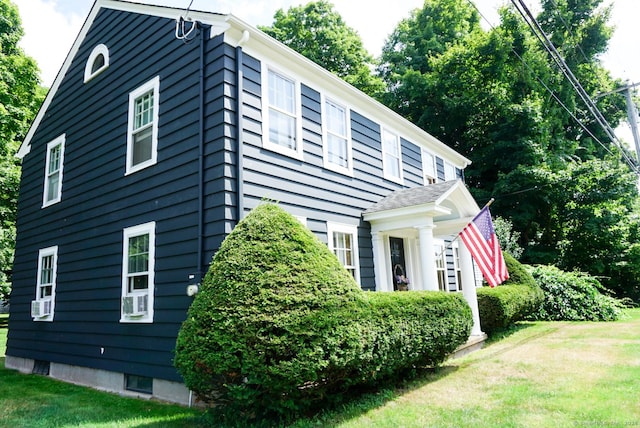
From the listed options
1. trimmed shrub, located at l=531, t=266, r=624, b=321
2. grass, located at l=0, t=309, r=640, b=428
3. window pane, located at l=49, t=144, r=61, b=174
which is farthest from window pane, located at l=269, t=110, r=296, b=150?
trimmed shrub, located at l=531, t=266, r=624, b=321

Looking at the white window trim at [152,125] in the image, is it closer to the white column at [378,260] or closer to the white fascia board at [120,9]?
the white fascia board at [120,9]

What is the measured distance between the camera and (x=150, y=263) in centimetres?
704

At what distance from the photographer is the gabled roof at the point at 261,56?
6.71 meters

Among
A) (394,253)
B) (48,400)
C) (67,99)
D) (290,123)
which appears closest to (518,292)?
(394,253)

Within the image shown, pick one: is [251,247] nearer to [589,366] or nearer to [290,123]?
[290,123]

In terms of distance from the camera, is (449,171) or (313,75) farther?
(449,171)

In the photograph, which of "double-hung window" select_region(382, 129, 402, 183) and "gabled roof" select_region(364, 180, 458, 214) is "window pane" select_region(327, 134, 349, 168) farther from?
"double-hung window" select_region(382, 129, 402, 183)

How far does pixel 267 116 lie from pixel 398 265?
5525mm

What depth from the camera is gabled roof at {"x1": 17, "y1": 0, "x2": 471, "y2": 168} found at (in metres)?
6.71

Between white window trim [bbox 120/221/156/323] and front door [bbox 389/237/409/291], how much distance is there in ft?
18.6

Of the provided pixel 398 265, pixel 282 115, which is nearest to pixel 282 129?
pixel 282 115

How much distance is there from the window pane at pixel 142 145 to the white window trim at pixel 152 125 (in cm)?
8

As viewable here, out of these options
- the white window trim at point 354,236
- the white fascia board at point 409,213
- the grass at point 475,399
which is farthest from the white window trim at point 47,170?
the white fascia board at point 409,213

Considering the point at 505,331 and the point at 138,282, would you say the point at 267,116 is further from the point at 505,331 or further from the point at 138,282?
the point at 505,331
